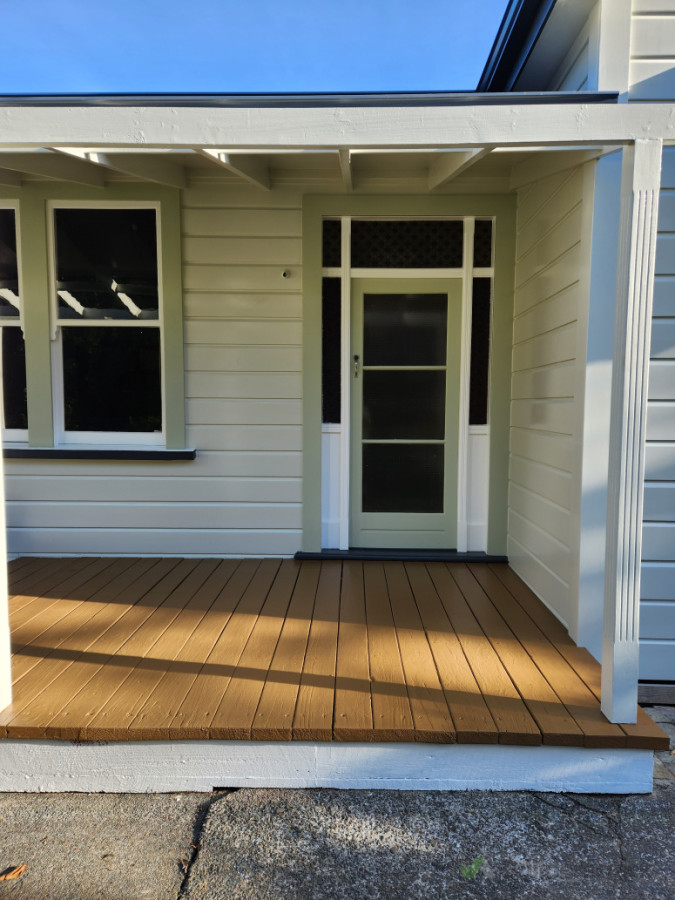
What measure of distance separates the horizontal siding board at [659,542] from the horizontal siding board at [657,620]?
0.67 ft

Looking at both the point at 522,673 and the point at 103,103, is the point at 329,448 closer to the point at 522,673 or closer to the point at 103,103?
the point at 522,673

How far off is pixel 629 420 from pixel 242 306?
8.48 ft

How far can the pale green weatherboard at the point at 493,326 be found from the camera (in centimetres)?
366

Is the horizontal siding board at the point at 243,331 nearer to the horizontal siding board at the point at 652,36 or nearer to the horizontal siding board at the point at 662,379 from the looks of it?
the horizontal siding board at the point at 662,379

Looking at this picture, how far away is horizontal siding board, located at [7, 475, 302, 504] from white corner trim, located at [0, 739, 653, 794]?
6.66 feet

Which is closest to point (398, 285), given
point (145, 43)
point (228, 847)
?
point (228, 847)

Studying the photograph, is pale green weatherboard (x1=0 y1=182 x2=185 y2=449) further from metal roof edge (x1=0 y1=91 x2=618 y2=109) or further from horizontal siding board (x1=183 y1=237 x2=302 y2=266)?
metal roof edge (x1=0 y1=91 x2=618 y2=109)

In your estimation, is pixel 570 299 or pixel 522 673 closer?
pixel 522 673

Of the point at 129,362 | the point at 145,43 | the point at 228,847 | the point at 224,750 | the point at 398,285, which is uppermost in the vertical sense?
the point at 145,43

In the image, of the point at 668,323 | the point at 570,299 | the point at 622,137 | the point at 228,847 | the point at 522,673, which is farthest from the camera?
the point at 570,299

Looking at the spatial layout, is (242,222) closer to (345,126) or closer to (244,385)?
(244,385)

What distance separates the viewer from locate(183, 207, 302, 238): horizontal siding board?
3682mm

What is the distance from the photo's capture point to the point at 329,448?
12.8 ft

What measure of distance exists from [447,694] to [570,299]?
6.02 ft
